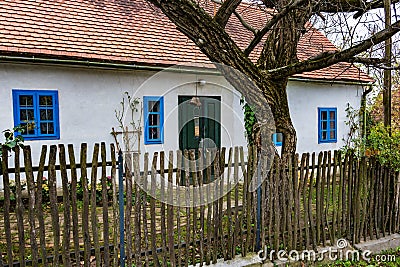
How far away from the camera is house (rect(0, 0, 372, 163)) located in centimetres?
714

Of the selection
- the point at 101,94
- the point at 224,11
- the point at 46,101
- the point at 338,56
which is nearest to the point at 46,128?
the point at 46,101

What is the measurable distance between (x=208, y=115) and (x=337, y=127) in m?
5.04

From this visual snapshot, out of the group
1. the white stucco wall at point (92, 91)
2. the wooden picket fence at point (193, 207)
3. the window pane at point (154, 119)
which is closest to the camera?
the wooden picket fence at point (193, 207)

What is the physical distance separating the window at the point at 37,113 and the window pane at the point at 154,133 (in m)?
2.23

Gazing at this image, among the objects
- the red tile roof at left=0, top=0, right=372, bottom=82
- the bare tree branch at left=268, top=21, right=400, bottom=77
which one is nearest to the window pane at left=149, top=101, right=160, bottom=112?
the red tile roof at left=0, top=0, right=372, bottom=82

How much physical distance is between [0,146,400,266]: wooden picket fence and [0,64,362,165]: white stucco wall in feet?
9.55

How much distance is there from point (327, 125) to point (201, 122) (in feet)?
15.6

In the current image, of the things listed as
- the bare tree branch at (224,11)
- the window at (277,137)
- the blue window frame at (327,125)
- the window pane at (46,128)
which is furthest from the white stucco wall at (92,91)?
the blue window frame at (327,125)

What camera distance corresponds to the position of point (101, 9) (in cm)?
948

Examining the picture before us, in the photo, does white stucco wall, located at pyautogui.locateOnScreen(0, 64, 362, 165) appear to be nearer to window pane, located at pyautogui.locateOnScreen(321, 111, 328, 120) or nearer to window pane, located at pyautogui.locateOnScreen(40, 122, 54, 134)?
window pane, located at pyautogui.locateOnScreen(40, 122, 54, 134)

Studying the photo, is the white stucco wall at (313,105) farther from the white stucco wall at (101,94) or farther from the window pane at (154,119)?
the window pane at (154,119)

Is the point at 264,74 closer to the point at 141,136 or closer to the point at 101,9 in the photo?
the point at 141,136

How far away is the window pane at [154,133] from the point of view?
8.63 metres

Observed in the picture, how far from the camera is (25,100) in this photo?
716cm
